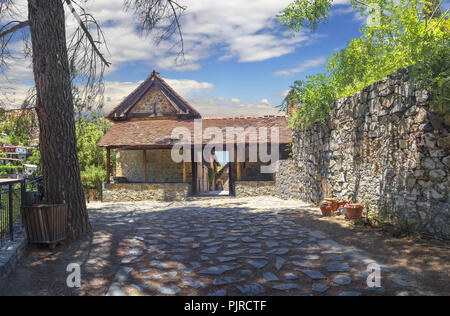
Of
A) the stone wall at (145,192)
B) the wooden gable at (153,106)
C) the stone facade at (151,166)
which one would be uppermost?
the wooden gable at (153,106)

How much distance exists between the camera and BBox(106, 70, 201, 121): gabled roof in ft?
57.8

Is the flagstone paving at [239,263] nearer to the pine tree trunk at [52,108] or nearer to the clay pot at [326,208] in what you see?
the clay pot at [326,208]

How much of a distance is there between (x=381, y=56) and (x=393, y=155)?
289cm

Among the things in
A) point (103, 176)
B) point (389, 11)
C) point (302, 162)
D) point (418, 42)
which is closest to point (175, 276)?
point (418, 42)

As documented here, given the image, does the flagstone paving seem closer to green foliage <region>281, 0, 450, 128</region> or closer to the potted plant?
the potted plant

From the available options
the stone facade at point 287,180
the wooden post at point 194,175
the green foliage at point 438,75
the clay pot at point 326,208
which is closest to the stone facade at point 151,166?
the wooden post at point 194,175

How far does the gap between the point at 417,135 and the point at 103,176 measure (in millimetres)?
15302

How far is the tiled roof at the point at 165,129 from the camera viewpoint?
1586cm

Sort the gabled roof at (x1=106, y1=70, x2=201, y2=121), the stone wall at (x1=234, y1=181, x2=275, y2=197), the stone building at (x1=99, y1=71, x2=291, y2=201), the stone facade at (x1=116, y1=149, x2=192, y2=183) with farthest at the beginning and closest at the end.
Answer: the stone facade at (x1=116, y1=149, x2=192, y2=183)
the gabled roof at (x1=106, y1=70, x2=201, y2=121)
the stone building at (x1=99, y1=71, x2=291, y2=201)
the stone wall at (x1=234, y1=181, x2=275, y2=197)

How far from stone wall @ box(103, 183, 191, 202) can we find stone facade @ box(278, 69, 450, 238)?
7.66 m

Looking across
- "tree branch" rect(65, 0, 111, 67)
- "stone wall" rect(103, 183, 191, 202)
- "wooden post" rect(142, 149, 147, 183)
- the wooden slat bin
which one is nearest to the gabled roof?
"wooden post" rect(142, 149, 147, 183)

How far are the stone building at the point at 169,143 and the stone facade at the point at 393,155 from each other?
691 centimetres

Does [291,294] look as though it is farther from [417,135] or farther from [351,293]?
[417,135]
